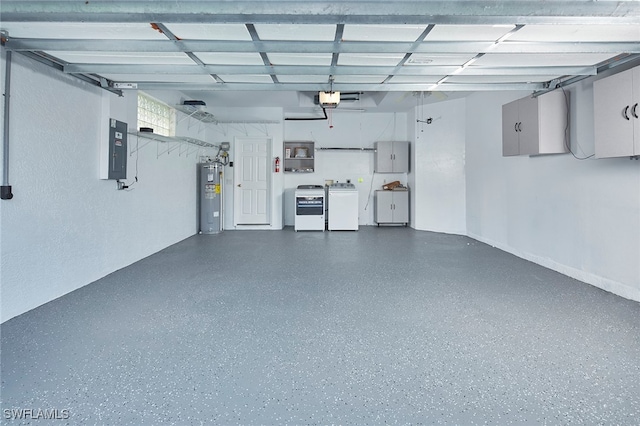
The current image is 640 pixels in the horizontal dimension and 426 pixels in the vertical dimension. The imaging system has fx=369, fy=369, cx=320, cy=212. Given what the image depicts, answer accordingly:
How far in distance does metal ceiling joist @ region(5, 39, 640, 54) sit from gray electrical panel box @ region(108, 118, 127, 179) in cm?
139

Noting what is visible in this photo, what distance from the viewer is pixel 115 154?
411 cm

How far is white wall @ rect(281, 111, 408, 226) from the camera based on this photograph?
860 centimetres

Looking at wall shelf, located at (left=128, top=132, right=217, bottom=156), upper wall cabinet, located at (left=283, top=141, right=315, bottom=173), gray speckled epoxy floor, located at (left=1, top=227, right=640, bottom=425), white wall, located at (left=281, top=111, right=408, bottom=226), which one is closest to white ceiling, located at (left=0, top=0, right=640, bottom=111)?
wall shelf, located at (left=128, top=132, right=217, bottom=156)

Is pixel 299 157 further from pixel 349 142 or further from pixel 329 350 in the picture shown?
pixel 329 350

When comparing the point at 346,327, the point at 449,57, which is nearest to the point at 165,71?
the point at 449,57

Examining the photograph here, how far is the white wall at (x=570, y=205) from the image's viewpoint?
3.47 metres

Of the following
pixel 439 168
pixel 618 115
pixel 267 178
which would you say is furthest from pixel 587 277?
pixel 267 178

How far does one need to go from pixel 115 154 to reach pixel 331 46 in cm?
274

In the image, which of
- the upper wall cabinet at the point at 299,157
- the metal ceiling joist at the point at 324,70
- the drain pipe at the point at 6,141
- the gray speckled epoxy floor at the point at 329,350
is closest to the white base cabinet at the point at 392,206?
the upper wall cabinet at the point at 299,157

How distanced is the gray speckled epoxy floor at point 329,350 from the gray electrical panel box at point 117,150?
3.81 ft

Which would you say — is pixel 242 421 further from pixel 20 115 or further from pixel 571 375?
pixel 20 115

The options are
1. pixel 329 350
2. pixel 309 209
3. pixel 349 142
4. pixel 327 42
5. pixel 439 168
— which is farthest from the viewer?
pixel 349 142

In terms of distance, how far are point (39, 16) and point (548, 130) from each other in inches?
187

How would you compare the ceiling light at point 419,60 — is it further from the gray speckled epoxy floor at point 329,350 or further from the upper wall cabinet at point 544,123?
the gray speckled epoxy floor at point 329,350
